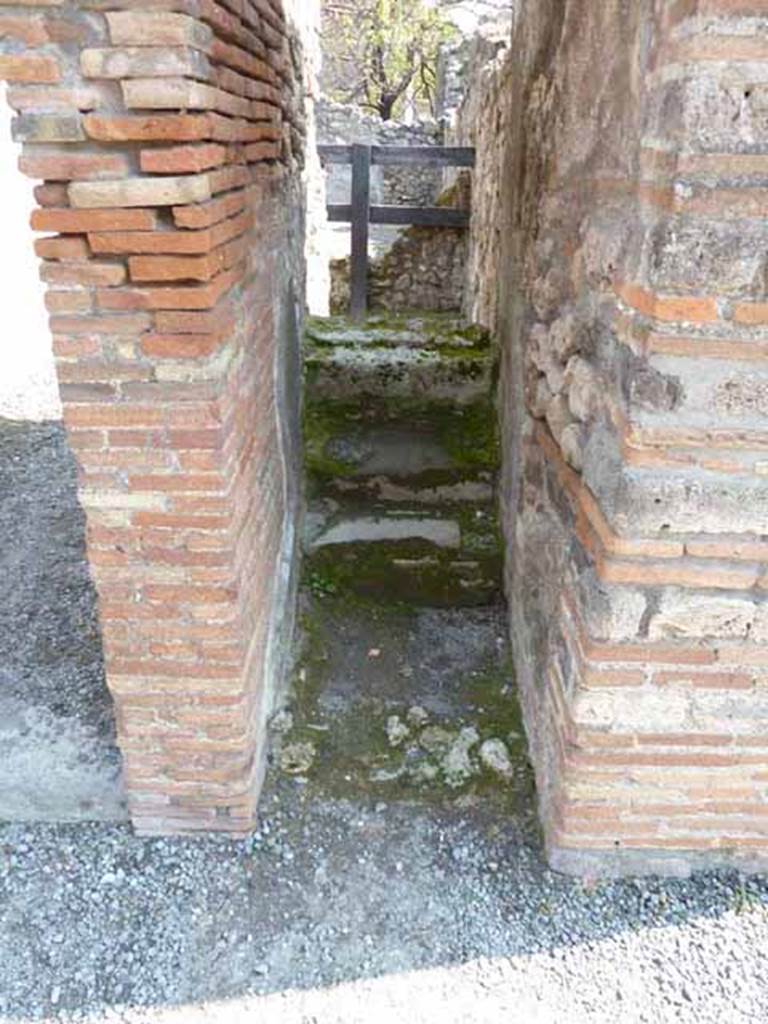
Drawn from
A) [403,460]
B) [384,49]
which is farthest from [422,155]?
[384,49]

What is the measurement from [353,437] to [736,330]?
2891 millimetres

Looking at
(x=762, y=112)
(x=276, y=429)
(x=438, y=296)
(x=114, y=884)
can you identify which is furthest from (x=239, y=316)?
(x=438, y=296)

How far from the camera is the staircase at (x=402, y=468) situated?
418cm

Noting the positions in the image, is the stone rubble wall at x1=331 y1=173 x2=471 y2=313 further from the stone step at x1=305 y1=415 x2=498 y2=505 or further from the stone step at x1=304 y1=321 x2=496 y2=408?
the stone step at x1=305 y1=415 x2=498 y2=505

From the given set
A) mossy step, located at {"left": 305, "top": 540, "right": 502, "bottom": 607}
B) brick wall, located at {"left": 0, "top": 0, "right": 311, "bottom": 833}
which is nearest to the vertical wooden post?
mossy step, located at {"left": 305, "top": 540, "right": 502, "bottom": 607}

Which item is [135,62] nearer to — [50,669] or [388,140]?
[50,669]

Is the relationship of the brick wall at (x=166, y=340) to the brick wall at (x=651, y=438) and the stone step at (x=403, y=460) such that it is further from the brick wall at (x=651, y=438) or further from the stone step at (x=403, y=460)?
the stone step at (x=403, y=460)

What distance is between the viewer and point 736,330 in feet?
6.35

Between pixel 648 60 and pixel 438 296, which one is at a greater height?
pixel 648 60

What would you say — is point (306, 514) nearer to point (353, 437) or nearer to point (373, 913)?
point (353, 437)

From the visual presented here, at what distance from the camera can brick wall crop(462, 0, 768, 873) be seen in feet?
6.05

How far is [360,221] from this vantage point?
576 centimetres

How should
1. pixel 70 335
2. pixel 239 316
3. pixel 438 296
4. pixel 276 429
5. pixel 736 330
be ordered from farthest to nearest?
pixel 438 296 < pixel 276 429 < pixel 239 316 < pixel 70 335 < pixel 736 330

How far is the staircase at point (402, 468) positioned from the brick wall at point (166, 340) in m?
1.19
